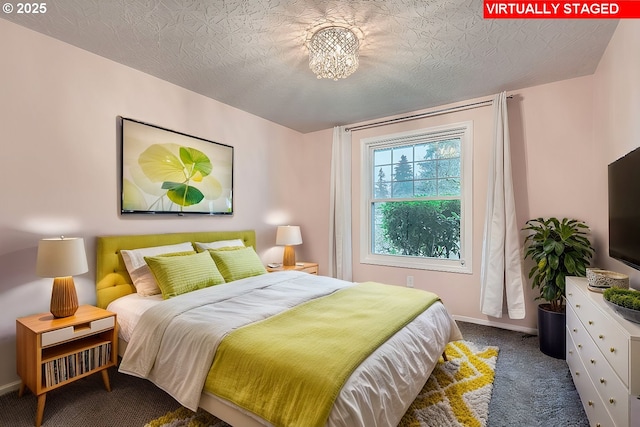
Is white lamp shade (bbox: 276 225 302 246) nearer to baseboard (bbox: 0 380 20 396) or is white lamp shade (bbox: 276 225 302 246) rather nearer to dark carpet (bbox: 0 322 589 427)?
dark carpet (bbox: 0 322 589 427)

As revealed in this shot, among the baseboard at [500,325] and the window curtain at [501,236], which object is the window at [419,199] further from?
the baseboard at [500,325]

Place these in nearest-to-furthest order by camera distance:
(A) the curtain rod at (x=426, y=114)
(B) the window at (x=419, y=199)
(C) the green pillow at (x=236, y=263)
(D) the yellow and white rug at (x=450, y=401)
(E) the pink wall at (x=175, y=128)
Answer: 1. (D) the yellow and white rug at (x=450, y=401)
2. (E) the pink wall at (x=175, y=128)
3. (C) the green pillow at (x=236, y=263)
4. (A) the curtain rod at (x=426, y=114)
5. (B) the window at (x=419, y=199)

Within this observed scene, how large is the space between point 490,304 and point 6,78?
4.45 metres

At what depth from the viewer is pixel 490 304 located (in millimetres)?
3057

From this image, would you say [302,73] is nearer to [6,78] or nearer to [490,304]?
[6,78]

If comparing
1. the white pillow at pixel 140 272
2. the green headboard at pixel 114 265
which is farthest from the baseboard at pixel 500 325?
the green headboard at pixel 114 265

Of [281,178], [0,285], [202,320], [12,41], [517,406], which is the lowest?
[517,406]

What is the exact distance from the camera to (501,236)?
9.92ft

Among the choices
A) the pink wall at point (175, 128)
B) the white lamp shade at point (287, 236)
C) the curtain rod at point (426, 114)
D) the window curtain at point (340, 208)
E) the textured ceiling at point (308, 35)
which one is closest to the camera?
the textured ceiling at point (308, 35)

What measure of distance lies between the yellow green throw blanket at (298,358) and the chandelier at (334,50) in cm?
179

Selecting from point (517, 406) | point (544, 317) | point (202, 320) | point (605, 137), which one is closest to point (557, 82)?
point (605, 137)

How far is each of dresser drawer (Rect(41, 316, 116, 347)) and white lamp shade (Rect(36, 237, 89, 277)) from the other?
13.7 inches

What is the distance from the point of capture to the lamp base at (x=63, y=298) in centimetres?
196

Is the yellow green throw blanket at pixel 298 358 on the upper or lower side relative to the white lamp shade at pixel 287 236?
lower
